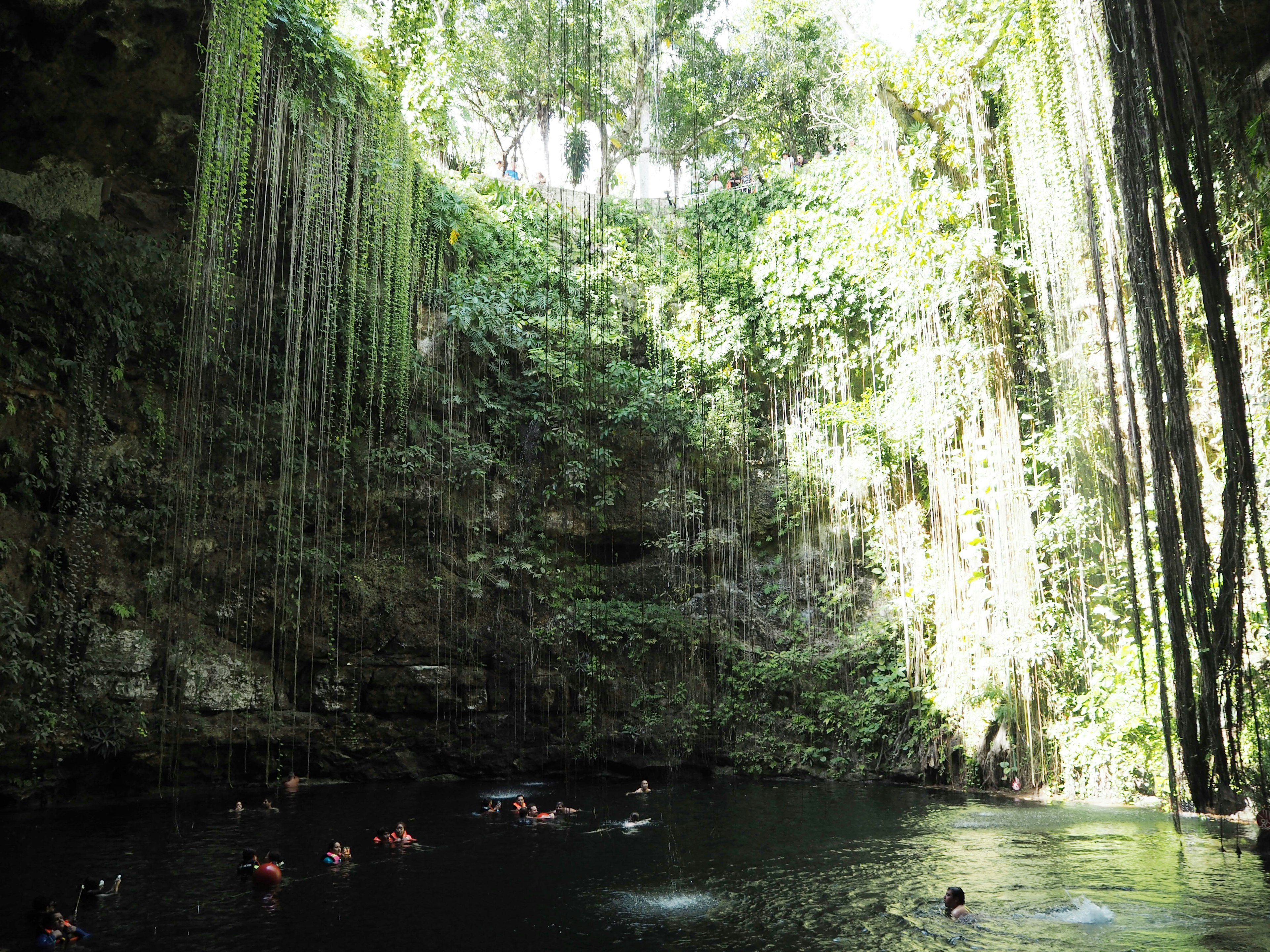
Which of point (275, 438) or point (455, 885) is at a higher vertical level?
point (275, 438)

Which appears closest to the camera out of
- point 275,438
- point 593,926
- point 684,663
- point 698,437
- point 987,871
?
point 593,926

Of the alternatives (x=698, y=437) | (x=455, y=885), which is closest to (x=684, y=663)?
(x=698, y=437)

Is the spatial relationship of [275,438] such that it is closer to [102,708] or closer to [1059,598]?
[102,708]

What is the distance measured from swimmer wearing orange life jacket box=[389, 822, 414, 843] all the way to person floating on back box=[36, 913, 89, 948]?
283 centimetres

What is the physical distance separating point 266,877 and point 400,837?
1.53 m

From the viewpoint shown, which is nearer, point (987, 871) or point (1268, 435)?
point (1268, 435)

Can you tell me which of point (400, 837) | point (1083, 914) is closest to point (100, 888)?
point (400, 837)

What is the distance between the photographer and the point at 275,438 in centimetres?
1120

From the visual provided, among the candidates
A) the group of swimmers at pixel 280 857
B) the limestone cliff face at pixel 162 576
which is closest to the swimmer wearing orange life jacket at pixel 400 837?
the group of swimmers at pixel 280 857

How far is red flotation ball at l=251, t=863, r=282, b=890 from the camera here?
6.46 metres

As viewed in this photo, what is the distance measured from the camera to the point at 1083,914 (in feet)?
17.4

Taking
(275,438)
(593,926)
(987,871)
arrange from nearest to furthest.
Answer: (593,926), (987,871), (275,438)

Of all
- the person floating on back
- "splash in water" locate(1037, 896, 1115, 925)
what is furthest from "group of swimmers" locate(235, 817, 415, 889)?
"splash in water" locate(1037, 896, 1115, 925)

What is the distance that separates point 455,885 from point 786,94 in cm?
1302
